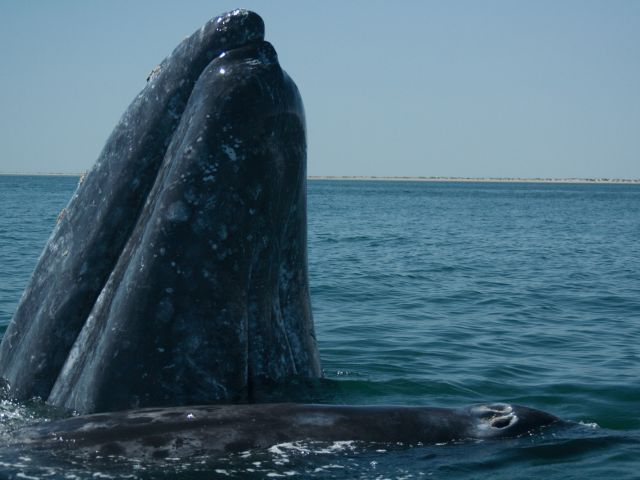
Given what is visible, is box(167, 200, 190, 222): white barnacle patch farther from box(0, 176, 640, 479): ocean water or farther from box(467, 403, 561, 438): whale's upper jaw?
box(467, 403, 561, 438): whale's upper jaw

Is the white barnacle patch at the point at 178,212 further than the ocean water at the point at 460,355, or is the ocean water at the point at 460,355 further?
the white barnacle patch at the point at 178,212

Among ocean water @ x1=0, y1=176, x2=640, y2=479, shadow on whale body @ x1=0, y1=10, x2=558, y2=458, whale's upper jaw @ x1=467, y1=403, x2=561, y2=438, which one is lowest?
ocean water @ x1=0, y1=176, x2=640, y2=479

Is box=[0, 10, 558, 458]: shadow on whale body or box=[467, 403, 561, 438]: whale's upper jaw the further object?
box=[467, 403, 561, 438]: whale's upper jaw

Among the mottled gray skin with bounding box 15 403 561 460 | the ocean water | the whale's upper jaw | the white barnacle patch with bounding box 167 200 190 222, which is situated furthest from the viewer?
the white barnacle patch with bounding box 167 200 190 222

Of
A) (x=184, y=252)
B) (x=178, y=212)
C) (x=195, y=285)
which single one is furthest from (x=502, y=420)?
(x=178, y=212)

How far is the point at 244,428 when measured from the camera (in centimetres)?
416

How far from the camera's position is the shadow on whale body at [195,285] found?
4348 mm

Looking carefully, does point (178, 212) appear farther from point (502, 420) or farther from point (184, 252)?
point (502, 420)

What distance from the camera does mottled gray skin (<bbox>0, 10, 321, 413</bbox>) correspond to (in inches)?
182

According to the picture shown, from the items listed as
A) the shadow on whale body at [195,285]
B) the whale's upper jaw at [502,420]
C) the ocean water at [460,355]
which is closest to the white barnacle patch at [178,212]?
the shadow on whale body at [195,285]

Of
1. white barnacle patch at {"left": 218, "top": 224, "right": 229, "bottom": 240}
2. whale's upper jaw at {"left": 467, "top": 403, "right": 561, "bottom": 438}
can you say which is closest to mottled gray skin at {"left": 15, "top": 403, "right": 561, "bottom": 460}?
whale's upper jaw at {"left": 467, "top": 403, "right": 561, "bottom": 438}

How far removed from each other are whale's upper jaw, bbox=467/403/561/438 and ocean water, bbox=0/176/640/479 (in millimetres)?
56

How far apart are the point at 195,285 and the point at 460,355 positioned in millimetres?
6071

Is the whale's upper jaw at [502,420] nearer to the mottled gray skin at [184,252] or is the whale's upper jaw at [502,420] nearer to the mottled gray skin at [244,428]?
the mottled gray skin at [244,428]
